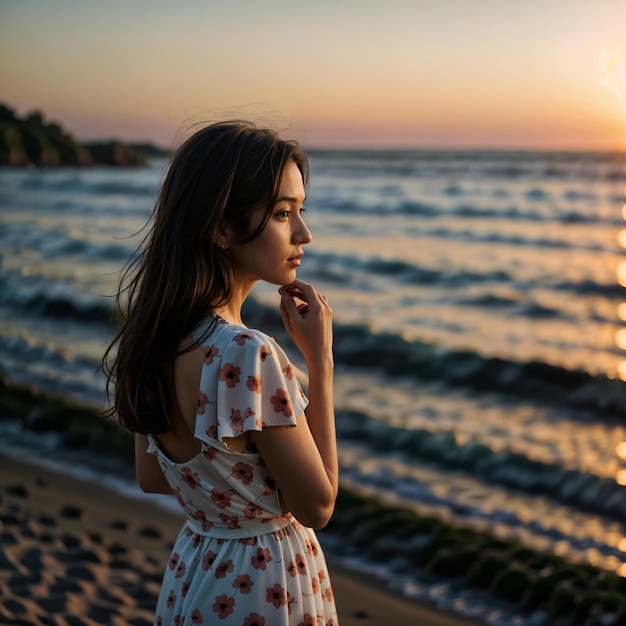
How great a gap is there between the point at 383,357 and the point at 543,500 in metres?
4.54

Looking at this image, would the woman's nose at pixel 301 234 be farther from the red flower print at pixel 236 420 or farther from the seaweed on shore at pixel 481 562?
the seaweed on shore at pixel 481 562

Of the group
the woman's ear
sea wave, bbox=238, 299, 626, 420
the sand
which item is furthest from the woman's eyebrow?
sea wave, bbox=238, 299, 626, 420

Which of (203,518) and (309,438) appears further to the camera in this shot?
(203,518)

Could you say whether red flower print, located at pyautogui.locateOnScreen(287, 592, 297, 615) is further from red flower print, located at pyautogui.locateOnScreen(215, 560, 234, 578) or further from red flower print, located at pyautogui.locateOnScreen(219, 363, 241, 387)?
red flower print, located at pyautogui.locateOnScreen(219, 363, 241, 387)

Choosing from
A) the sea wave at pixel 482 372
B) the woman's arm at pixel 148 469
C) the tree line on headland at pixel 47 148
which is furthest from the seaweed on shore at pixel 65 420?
the tree line on headland at pixel 47 148

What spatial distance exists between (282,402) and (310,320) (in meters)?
0.30

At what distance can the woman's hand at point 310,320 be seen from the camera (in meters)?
2.16

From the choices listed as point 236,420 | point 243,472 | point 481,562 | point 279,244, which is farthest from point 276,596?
point 481,562

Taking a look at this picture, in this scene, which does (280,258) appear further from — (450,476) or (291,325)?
(450,476)

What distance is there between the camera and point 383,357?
446 inches

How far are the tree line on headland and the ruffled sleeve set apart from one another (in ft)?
193

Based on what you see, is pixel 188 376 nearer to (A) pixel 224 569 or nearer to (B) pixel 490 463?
(A) pixel 224 569

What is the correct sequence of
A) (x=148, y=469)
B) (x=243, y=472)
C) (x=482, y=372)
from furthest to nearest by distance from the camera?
(x=482, y=372)
(x=148, y=469)
(x=243, y=472)

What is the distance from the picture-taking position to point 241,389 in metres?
1.89
